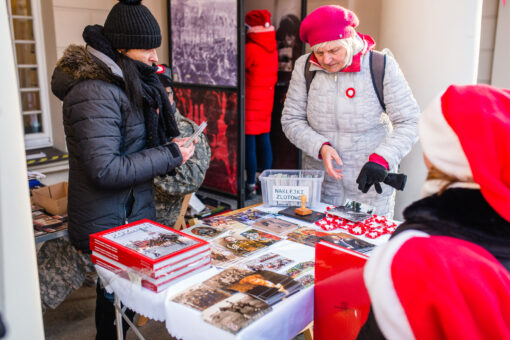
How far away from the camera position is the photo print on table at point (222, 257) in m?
1.75

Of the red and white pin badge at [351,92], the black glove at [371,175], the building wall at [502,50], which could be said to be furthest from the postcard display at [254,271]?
the building wall at [502,50]

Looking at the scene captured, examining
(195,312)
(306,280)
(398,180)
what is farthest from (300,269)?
(398,180)

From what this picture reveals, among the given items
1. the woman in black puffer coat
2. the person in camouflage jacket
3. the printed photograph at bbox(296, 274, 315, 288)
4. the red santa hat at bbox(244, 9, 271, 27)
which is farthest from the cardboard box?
the red santa hat at bbox(244, 9, 271, 27)

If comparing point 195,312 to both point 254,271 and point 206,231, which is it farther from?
point 206,231

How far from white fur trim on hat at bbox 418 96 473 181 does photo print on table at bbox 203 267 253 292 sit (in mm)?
807

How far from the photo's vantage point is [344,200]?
2.62 meters

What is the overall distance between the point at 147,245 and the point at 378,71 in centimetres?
151

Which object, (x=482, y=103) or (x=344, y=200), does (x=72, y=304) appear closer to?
(x=344, y=200)

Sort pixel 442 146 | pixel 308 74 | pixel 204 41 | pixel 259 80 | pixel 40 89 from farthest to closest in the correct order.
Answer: pixel 259 80
pixel 204 41
pixel 40 89
pixel 308 74
pixel 442 146

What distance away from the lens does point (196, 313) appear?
142 cm

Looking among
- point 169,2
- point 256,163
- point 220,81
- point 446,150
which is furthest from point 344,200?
point 169,2

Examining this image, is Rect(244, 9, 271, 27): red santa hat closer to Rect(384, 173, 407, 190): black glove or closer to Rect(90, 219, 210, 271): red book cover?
Rect(384, 173, 407, 190): black glove

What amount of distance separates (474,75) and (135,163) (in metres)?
2.35

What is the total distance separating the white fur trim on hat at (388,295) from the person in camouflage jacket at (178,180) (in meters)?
1.77
